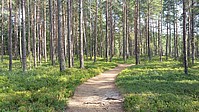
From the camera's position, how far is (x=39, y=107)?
828 cm

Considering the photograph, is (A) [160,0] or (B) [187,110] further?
(A) [160,0]

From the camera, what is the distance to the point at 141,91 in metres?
11.3

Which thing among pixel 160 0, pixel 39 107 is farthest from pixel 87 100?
pixel 160 0

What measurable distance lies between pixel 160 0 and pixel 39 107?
37.9 m

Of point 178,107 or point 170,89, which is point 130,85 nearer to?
point 170,89

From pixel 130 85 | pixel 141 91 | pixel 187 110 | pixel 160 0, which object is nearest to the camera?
pixel 187 110

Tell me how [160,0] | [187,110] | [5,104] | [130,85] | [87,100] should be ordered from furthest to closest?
[160,0], [130,85], [87,100], [5,104], [187,110]

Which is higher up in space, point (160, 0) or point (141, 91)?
point (160, 0)

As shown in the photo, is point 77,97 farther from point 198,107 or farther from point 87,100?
point 198,107

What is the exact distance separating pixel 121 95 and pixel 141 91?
1.07 metres

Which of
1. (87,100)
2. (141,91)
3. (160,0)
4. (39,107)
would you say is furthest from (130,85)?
(160,0)

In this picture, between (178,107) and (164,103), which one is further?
(164,103)

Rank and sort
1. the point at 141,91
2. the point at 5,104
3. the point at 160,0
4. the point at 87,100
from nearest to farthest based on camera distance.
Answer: the point at 5,104
the point at 87,100
the point at 141,91
the point at 160,0

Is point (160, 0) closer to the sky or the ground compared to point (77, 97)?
closer to the sky
